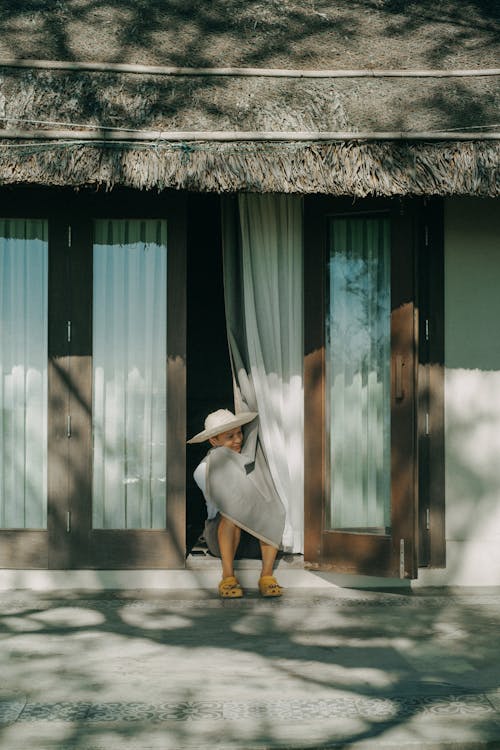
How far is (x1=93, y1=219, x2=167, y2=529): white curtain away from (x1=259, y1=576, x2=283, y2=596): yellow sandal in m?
0.68

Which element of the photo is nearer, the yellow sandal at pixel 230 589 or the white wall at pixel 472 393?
the yellow sandal at pixel 230 589

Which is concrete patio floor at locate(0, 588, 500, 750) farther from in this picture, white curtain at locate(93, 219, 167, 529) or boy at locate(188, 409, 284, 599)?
white curtain at locate(93, 219, 167, 529)

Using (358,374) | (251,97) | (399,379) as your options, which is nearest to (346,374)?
(358,374)

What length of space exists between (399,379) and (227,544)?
1318 millimetres

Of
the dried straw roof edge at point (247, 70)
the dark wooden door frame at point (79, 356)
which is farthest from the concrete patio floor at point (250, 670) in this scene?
the dried straw roof edge at point (247, 70)

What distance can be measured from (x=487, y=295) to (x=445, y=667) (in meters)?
2.52

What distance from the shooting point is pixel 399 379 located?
21.2ft

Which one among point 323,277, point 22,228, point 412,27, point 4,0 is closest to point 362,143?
point 323,277

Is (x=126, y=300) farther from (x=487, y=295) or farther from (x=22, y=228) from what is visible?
(x=487, y=295)

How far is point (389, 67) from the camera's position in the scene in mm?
6859

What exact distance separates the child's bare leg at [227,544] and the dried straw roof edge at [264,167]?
6.08 ft

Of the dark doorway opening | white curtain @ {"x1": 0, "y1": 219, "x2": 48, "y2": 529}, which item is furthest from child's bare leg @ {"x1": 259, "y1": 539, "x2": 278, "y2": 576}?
the dark doorway opening

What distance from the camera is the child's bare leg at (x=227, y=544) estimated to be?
6.60m

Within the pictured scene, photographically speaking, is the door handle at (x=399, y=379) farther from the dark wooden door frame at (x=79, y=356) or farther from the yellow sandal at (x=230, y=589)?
the yellow sandal at (x=230, y=589)
